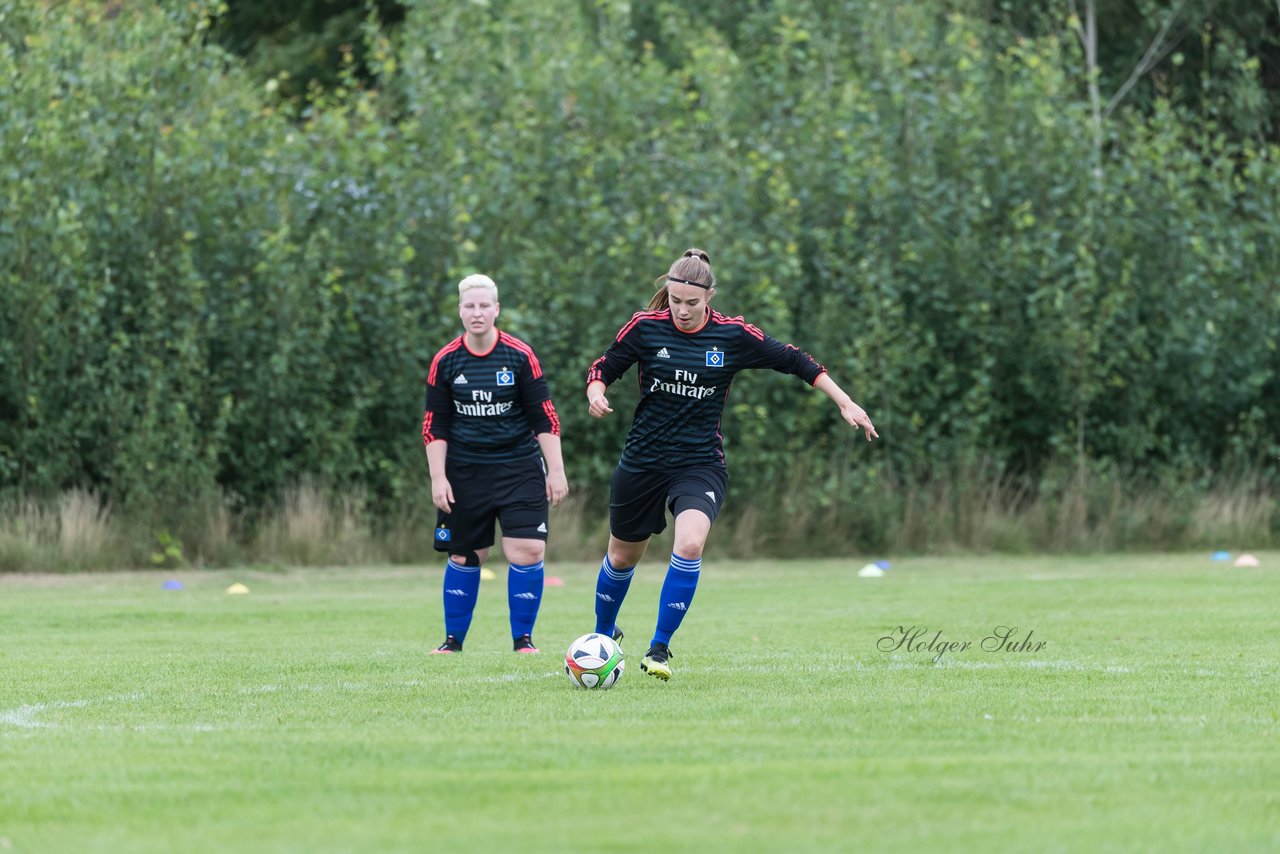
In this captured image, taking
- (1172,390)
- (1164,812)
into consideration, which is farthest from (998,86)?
(1164,812)

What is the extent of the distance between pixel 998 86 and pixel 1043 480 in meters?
5.16

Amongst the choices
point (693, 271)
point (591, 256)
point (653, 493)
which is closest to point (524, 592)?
point (653, 493)

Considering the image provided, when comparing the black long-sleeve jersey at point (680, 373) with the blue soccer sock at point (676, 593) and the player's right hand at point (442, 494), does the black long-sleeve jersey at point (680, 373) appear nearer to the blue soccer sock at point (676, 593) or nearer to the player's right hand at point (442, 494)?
the blue soccer sock at point (676, 593)

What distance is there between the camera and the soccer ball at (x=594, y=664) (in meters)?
8.07

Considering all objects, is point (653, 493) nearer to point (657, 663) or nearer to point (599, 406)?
point (599, 406)

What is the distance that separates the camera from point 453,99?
21.9 m

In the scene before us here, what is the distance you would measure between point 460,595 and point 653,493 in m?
1.46

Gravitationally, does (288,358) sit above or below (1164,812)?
above

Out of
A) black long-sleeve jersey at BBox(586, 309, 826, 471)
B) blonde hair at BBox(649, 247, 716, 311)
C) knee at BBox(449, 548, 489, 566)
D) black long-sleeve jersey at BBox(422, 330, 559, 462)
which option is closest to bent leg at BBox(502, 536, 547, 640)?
knee at BBox(449, 548, 489, 566)

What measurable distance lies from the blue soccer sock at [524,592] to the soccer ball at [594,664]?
1754mm

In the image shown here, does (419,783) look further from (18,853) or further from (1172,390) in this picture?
(1172,390)

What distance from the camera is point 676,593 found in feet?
28.6

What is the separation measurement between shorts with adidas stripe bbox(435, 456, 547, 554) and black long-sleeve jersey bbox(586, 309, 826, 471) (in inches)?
33.6

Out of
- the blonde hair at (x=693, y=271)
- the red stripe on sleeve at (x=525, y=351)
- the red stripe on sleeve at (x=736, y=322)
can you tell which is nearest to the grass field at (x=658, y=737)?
the red stripe on sleeve at (x=525, y=351)
